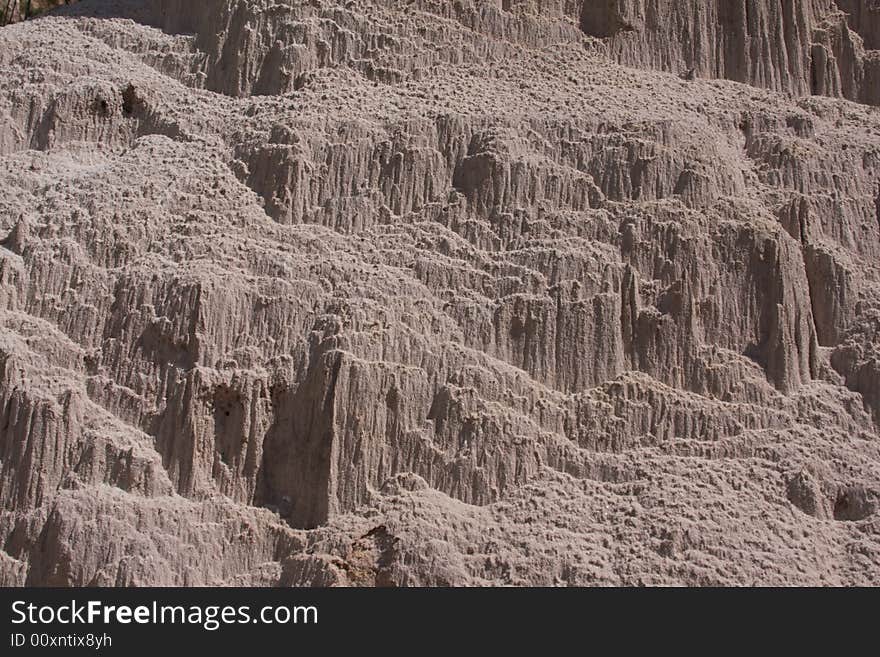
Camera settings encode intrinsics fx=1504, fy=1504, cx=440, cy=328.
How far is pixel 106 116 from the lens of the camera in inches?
662

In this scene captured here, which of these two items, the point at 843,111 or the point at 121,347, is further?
the point at 843,111

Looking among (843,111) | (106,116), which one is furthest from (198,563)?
(843,111)

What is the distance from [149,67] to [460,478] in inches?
254

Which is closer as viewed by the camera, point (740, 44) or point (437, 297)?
point (437, 297)

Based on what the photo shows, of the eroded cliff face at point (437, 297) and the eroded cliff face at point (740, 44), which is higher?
the eroded cliff face at point (740, 44)

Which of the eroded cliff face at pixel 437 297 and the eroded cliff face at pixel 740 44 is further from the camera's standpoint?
the eroded cliff face at pixel 740 44

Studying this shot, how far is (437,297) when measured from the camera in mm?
15203

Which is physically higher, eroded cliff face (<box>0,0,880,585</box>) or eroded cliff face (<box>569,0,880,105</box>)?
eroded cliff face (<box>569,0,880,105</box>)

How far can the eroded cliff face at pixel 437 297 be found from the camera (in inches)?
550

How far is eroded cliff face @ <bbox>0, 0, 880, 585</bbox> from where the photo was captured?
14.0 meters

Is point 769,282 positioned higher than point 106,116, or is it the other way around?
point 106,116

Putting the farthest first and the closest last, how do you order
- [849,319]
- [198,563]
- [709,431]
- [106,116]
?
[106,116] < [849,319] < [709,431] < [198,563]

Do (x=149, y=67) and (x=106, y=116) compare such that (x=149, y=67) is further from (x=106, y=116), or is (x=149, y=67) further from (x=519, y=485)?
(x=519, y=485)

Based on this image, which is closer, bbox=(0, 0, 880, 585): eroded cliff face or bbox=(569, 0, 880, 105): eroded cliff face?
bbox=(0, 0, 880, 585): eroded cliff face
